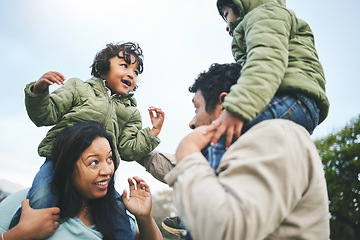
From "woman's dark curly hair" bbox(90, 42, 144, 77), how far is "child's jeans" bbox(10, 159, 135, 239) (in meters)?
1.21

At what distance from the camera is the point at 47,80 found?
9.34ft

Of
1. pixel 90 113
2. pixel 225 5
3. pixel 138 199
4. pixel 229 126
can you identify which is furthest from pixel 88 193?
pixel 225 5

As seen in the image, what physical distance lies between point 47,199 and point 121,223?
0.69 meters

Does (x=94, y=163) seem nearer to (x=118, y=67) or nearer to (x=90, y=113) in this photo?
(x=90, y=113)

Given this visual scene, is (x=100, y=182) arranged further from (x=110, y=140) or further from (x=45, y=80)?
(x=45, y=80)

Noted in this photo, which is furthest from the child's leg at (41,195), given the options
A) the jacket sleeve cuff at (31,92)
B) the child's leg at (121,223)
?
the jacket sleeve cuff at (31,92)

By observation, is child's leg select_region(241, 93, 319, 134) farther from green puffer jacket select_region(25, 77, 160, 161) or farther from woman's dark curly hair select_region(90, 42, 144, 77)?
woman's dark curly hair select_region(90, 42, 144, 77)

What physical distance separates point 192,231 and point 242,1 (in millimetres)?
1790

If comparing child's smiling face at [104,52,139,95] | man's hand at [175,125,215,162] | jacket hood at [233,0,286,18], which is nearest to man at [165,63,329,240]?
man's hand at [175,125,215,162]

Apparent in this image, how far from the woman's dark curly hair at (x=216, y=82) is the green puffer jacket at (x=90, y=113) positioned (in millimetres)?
1272

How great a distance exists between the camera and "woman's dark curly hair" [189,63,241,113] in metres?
2.19

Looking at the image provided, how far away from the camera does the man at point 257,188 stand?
51.0 inches

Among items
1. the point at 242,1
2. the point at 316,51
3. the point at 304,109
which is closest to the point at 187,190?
the point at 304,109

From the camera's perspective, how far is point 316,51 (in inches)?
88.9
